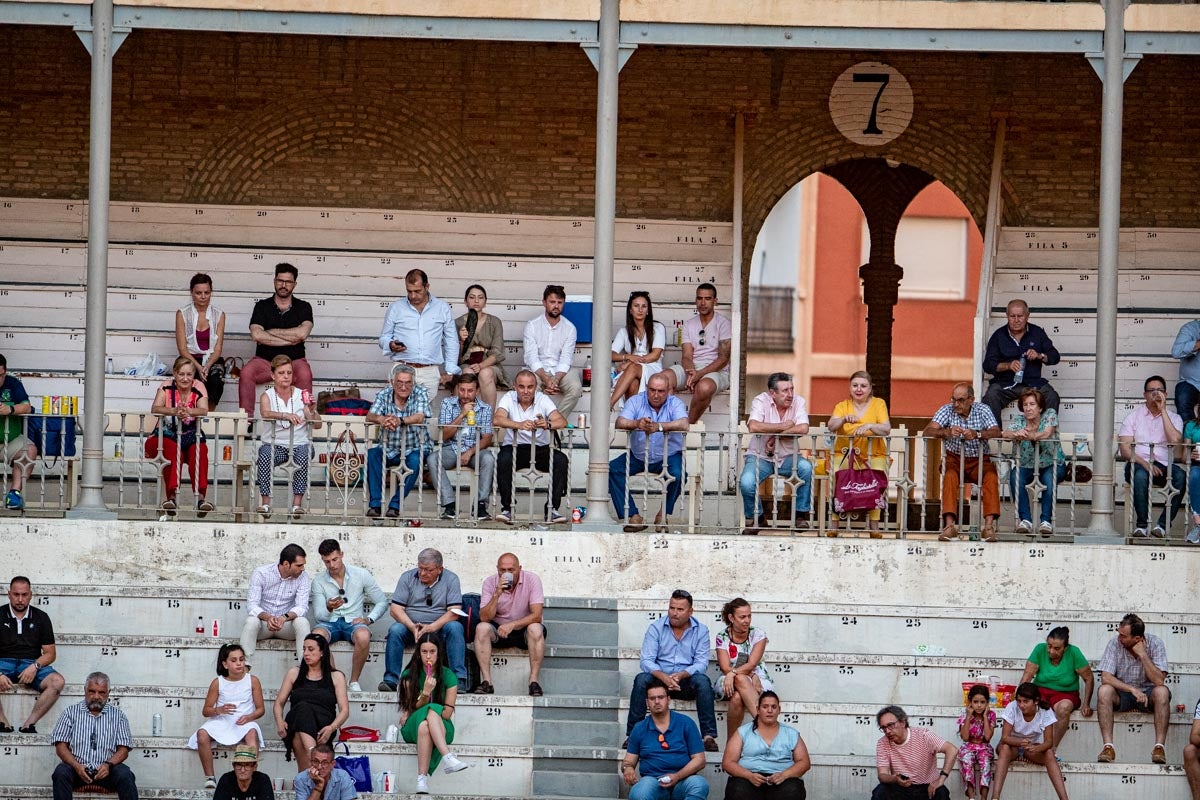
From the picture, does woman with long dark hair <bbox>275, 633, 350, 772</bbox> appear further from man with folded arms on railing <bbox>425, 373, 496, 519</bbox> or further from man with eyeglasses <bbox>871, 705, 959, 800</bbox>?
man with eyeglasses <bbox>871, 705, 959, 800</bbox>

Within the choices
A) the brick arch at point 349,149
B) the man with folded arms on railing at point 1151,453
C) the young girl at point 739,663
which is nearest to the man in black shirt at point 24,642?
the young girl at point 739,663

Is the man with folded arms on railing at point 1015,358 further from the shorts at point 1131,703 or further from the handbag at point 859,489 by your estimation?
the shorts at point 1131,703

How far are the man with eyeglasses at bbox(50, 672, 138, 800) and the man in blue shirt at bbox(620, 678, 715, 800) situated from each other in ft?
10.2

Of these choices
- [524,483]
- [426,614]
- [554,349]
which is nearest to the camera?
[426,614]

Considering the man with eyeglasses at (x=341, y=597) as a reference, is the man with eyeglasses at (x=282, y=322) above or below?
above

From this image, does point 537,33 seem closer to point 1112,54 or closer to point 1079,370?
point 1112,54

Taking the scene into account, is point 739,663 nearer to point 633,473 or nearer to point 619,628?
point 619,628

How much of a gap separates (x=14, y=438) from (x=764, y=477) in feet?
18.8

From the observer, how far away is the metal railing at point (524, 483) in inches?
607

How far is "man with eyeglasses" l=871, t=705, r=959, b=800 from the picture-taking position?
12961 mm

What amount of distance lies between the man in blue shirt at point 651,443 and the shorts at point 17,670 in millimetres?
4257

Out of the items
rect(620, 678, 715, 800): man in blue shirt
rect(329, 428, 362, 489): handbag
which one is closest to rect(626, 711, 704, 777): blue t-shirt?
rect(620, 678, 715, 800): man in blue shirt

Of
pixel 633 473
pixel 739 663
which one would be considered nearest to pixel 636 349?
pixel 633 473

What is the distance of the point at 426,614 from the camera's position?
46.1 ft
